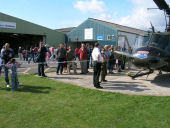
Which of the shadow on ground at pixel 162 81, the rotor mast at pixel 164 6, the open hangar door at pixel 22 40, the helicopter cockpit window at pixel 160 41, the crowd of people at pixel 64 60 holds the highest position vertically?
the open hangar door at pixel 22 40

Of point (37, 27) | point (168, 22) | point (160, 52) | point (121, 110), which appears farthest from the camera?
point (37, 27)

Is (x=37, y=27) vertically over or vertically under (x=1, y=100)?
over

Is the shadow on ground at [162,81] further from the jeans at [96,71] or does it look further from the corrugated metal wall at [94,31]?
the corrugated metal wall at [94,31]

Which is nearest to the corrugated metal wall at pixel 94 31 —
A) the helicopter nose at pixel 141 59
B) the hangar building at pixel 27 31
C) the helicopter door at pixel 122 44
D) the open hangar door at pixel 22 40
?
the hangar building at pixel 27 31

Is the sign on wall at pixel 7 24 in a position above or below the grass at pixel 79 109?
above

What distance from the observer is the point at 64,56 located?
10.5 metres

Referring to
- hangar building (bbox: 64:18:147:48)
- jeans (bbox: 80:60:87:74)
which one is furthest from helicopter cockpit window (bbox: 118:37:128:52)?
hangar building (bbox: 64:18:147:48)

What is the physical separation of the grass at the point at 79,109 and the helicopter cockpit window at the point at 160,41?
3.26m

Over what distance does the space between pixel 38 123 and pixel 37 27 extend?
29195 mm

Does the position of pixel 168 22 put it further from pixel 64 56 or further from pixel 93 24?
pixel 93 24

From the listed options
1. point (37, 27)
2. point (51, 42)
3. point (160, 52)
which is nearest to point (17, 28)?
point (37, 27)

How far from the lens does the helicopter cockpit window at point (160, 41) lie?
8180 mm

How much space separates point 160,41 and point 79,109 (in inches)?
225

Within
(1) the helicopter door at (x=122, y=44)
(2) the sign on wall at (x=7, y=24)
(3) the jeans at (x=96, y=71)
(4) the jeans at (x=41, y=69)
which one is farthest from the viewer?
(2) the sign on wall at (x=7, y=24)
